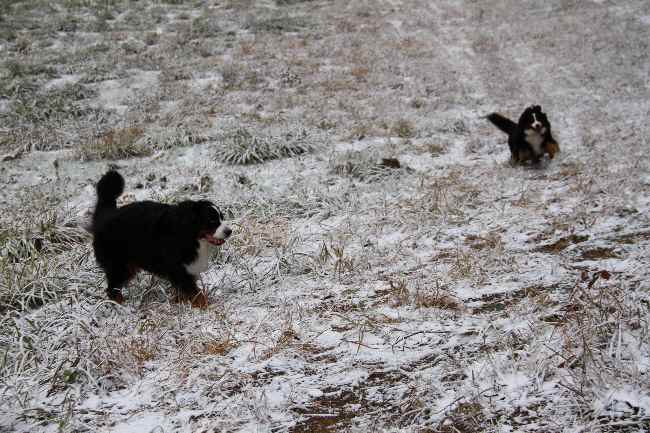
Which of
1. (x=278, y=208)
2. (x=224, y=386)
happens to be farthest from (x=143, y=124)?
(x=224, y=386)

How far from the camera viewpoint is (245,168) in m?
7.38

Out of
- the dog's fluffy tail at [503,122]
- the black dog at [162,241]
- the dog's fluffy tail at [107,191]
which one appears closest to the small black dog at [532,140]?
the dog's fluffy tail at [503,122]

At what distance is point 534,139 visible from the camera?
23.2ft

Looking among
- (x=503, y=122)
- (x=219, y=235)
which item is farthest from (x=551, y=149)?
(x=219, y=235)

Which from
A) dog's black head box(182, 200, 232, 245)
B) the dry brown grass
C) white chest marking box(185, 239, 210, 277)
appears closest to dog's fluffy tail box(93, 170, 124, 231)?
dog's black head box(182, 200, 232, 245)

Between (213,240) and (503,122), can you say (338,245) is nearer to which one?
(213,240)

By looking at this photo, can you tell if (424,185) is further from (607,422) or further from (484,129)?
(607,422)

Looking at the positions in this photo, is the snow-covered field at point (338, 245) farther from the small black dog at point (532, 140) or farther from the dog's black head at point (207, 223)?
the dog's black head at point (207, 223)

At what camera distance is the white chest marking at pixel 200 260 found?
152 inches

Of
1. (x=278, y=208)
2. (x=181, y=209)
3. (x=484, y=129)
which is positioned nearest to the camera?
(x=181, y=209)

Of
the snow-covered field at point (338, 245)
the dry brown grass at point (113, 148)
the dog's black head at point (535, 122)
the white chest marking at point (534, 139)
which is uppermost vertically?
the dog's black head at point (535, 122)

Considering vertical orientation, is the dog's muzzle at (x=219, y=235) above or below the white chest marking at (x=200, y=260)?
above

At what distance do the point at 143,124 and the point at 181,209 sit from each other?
6.09 metres

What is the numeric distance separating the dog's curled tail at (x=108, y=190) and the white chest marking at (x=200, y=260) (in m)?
0.99
